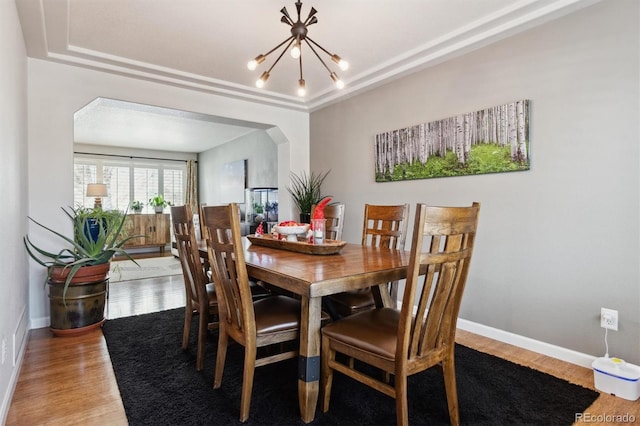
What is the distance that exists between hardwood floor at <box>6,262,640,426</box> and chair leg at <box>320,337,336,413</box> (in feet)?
3.25

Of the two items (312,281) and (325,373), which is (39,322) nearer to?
(325,373)

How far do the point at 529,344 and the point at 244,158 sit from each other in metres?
5.70

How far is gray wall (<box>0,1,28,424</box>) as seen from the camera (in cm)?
183

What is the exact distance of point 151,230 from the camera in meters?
7.87

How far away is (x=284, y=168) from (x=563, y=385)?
12.8 feet

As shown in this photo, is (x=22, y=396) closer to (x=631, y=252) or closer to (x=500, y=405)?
(x=500, y=405)

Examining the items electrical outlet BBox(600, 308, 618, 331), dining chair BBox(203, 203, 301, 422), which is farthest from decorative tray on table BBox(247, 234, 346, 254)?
electrical outlet BBox(600, 308, 618, 331)

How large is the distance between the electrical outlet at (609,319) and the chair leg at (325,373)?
70.5 inches

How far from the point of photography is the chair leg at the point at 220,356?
1947 millimetres

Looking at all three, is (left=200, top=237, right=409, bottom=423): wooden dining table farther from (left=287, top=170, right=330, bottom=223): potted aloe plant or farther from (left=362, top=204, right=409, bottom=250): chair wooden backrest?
(left=287, top=170, right=330, bottom=223): potted aloe plant

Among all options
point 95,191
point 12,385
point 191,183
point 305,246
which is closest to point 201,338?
point 305,246

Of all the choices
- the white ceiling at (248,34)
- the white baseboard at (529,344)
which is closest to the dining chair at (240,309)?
the white ceiling at (248,34)

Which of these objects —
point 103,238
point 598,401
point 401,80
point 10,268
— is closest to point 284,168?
point 401,80

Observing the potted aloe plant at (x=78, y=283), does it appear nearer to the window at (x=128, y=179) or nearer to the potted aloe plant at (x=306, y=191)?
the potted aloe plant at (x=306, y=191)
